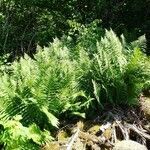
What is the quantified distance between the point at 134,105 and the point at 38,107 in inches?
59.0

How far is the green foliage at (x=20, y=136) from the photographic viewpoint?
5.74 m

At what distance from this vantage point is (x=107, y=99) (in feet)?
22.3

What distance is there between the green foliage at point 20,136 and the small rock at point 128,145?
91cm

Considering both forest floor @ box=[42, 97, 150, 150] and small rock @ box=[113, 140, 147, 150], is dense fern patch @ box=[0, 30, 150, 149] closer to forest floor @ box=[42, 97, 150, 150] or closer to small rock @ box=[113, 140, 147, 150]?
forest floor @ box=[42, 97, 150, 150]

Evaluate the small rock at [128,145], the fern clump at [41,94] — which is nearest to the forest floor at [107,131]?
the small rock at [128,145]

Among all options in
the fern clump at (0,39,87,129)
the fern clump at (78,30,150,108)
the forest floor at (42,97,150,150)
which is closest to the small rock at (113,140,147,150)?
the forest floor at (42,97,150,150)

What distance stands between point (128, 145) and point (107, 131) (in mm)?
468

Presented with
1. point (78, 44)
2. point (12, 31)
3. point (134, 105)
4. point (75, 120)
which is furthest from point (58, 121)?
point (12, 31)

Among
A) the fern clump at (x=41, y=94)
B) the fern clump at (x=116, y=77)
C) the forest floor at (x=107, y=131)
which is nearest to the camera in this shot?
the forest floor at (x=107, y=131)

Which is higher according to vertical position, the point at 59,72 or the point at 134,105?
the point at 59,72

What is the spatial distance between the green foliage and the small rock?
3.00 ft

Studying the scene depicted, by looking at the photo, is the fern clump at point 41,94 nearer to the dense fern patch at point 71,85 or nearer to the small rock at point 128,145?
the dense fern patch at point 71,85

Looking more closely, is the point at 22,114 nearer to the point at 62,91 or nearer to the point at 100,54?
the point at 62,91

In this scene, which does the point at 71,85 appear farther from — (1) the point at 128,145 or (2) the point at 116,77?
(1) the point at 128,145
